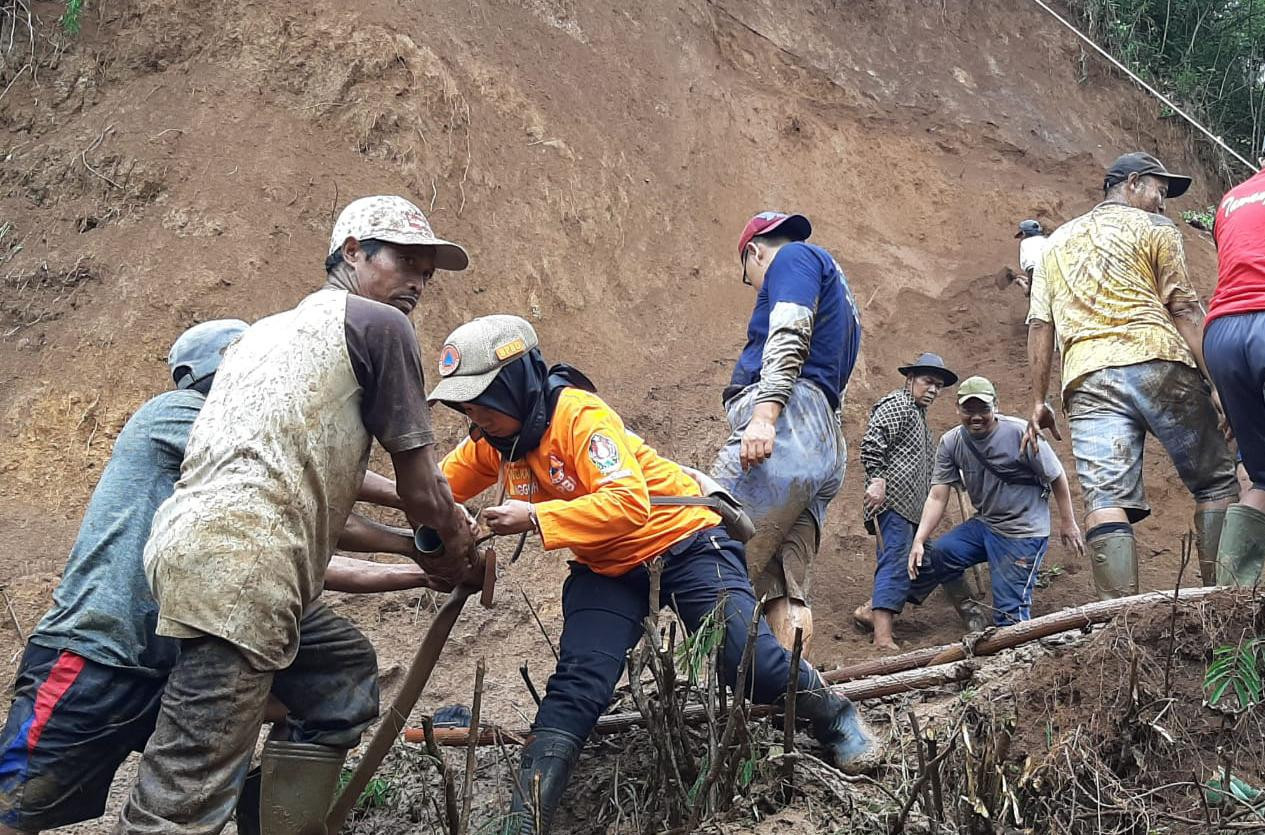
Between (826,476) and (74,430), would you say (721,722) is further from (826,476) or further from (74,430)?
(74,430)

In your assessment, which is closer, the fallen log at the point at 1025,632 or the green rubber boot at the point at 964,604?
the fallen log at the point at 1025,632

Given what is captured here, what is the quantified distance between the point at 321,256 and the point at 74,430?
5.93 feet

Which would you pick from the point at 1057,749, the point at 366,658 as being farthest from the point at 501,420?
the point at 1057,749

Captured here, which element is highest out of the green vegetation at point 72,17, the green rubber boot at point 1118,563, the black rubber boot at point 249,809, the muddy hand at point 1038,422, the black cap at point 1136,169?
the green vegetation at point 72,17

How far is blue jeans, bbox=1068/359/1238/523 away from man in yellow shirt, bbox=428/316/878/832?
1810 mm

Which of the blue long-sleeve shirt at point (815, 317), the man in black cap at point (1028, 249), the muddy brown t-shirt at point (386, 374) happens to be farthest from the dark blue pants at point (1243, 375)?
the man in black cap at point (1028, 249)

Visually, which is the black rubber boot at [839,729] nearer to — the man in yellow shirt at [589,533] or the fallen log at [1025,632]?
the man in yellow shirt at [589,533]

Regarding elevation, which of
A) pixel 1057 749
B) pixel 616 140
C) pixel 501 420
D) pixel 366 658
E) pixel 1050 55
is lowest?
pixel 1057 749

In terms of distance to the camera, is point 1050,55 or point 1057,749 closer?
point 1057,749

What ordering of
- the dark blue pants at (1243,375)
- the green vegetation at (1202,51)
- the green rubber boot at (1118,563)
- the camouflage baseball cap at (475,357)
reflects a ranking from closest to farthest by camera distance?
the camouflage baseball cap at (475,357)
the dark blue pants at (1243,375)
the green rubber boot at (1118,563)
the green vegetation at (1202,51)

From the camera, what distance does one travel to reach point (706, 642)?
361cm

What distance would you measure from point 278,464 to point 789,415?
2270 millimetres

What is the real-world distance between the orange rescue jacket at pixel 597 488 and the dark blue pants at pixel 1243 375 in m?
1.98

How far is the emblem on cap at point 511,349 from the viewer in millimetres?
3625
